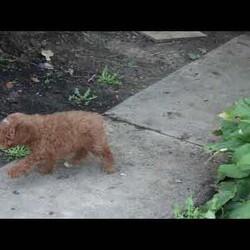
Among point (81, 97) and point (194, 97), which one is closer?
point (81, 97)

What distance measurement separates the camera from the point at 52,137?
4.61m

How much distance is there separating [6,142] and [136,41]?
3.41 m

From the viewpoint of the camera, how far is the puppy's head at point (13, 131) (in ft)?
14.6

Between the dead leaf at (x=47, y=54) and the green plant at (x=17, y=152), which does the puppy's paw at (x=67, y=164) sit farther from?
the dead leaf at (x=47, y=54)

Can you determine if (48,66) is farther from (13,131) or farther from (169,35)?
(13,131)

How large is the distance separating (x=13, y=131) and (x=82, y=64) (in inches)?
91.8

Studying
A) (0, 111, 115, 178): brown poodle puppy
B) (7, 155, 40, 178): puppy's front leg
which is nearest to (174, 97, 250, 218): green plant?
(0, 111, 115, 178): brown poodle puppy

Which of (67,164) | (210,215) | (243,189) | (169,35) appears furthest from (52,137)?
(169,35)

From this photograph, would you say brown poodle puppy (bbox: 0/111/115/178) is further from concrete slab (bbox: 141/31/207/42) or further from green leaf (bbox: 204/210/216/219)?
concrete slab (bbox: 141/31/207/42)

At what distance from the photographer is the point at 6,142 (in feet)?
14.6

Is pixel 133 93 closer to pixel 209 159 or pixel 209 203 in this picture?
pixel 209 159

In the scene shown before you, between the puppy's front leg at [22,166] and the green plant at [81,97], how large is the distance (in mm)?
1301

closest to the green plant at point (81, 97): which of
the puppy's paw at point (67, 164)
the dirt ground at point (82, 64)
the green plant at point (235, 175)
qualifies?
the dirt ground at point (82, 64)
